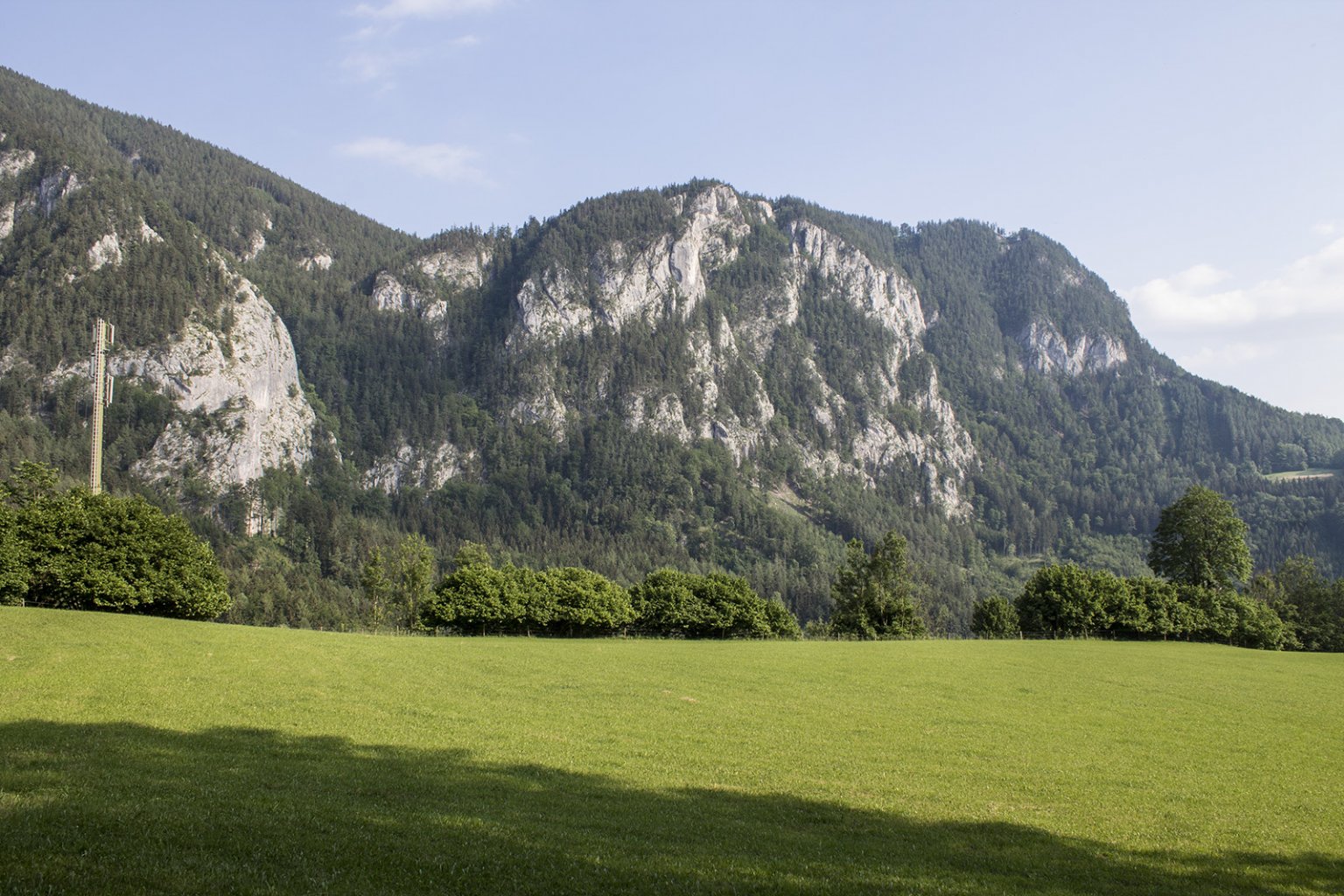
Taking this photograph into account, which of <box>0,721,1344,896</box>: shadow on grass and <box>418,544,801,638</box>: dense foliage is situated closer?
<box>0,721,1344,896</box>: shadow on grass

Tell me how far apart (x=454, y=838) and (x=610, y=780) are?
7939mm

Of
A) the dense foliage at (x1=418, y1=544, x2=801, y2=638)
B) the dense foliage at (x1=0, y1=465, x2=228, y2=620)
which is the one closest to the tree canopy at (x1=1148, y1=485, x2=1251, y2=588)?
the dense foliage at (x1=418, y1=544, x2=801, y2=638)

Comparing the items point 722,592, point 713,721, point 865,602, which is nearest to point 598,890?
point 713,721

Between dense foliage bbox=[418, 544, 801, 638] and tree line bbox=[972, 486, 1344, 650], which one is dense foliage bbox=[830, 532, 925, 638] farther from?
tree line bbox=[972, 486, 1344, 650]

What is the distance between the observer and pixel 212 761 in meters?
22.1

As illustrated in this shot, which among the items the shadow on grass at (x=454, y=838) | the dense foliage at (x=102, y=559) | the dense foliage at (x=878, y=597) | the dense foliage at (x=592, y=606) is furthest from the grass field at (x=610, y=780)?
the dense foliage at (x=878, y=597)

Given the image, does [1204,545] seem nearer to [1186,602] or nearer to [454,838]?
[1186,602]

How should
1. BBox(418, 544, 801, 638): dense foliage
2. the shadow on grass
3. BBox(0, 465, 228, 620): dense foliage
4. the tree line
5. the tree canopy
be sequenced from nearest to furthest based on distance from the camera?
1. the shadow on grass
2. BBox(0, 465, 228, 620): dense foliage
3. BBox(418, 544, 801, 638): dense foliage
4. the tree line
5. the tree canopy

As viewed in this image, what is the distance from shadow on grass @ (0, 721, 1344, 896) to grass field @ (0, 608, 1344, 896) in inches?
3.4

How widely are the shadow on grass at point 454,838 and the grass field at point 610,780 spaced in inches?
3.4

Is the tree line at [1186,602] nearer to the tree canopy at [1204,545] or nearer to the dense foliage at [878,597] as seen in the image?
the tree canopy at [1204,545]

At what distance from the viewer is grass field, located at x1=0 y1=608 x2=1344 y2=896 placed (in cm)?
1516

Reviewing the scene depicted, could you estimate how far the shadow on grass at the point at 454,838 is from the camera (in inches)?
545

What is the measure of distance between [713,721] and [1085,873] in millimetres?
18663
